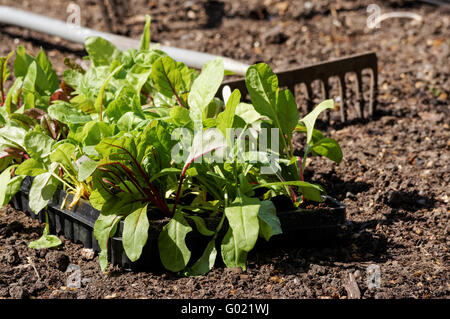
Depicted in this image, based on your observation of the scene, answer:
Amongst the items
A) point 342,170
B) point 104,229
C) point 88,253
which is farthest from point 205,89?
point 342,170

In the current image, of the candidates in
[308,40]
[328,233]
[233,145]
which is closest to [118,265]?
[233,145]

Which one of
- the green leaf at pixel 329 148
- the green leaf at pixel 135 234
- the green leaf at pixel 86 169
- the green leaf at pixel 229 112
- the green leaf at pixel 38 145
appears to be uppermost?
the green leaf at pixel 229 112

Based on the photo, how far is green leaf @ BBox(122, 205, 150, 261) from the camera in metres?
1.75

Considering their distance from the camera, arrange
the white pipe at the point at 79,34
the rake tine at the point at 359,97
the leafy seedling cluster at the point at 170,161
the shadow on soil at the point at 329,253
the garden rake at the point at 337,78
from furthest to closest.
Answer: the white pipe at the point at 79,34 < the rake tine at the point at 359,97 < the garden rake at the point at 337,78 < the shadow on soil at the point at 329,253 < the leafy seedling cluster at the point at 170,161

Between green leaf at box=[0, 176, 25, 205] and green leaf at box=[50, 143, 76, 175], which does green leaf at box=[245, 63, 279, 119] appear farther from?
green leaf at box=[0, 176, 25, 205]

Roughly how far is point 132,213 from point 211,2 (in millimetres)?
3161

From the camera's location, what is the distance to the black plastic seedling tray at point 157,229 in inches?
74.2

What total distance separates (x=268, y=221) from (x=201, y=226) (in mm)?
224

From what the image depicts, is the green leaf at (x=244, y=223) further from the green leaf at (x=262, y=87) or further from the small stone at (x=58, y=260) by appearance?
the small stone at (x=58, y=260)

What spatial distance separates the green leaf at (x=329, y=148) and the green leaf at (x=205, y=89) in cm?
41

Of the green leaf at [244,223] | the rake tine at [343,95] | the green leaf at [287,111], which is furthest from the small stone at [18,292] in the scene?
the rake tine at [343,95]

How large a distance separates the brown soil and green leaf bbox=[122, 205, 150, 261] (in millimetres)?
126

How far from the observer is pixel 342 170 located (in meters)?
2.56

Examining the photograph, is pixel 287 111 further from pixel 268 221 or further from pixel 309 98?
pixel 309 98
